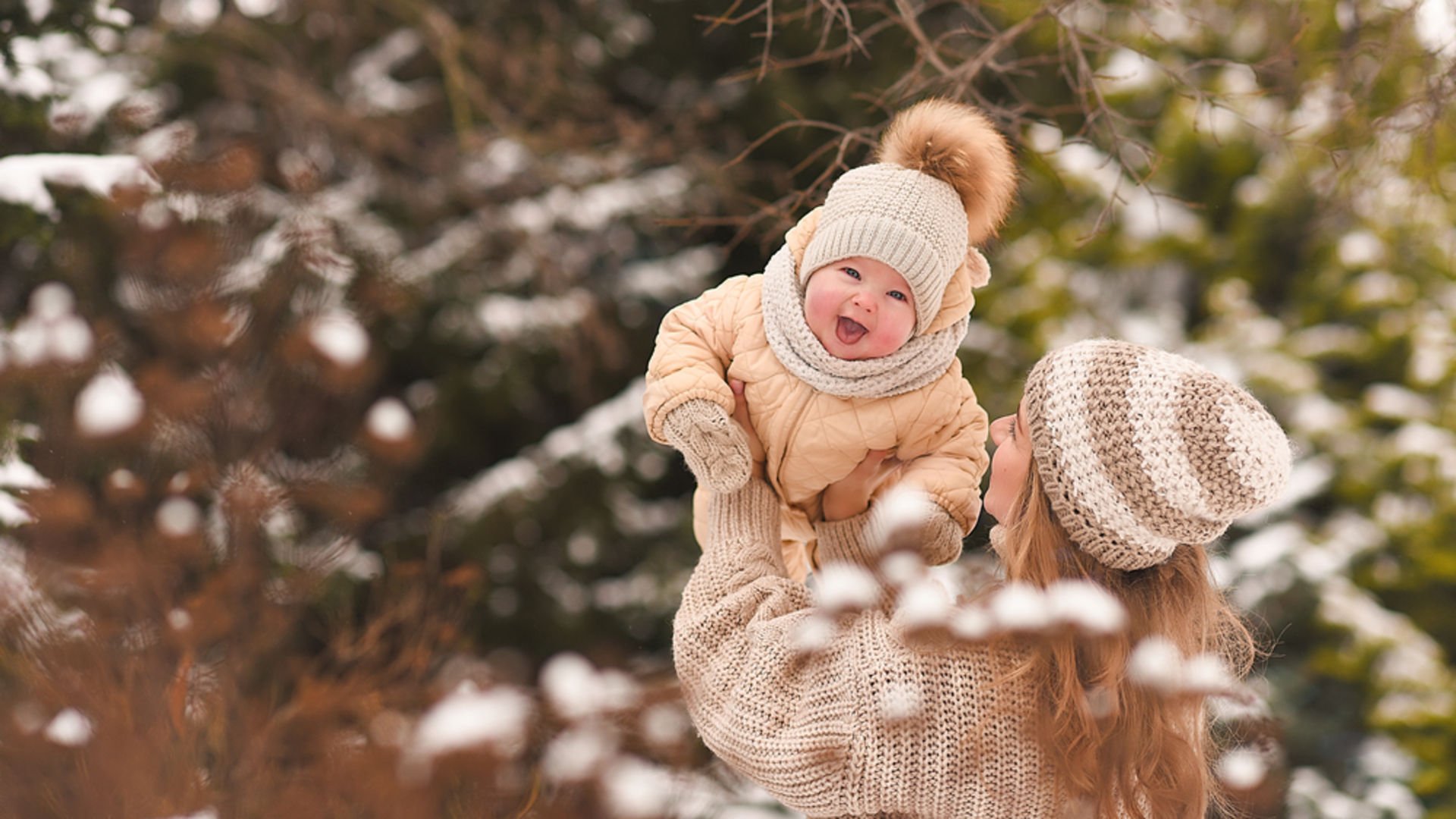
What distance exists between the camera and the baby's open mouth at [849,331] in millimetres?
1355

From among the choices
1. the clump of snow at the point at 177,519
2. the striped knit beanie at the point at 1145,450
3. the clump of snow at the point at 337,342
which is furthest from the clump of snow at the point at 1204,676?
the clump of snow at the point at 337,342

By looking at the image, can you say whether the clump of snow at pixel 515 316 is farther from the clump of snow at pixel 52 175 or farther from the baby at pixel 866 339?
the baby at pixel 866 339

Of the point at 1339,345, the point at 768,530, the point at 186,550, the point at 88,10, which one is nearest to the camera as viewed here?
the point at 768,530

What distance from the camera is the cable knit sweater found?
138 cm

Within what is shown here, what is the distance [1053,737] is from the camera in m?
1.39

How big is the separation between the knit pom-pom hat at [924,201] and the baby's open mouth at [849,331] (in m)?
0.07

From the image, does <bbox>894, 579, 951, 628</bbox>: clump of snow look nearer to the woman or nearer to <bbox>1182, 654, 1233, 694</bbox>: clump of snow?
the woman

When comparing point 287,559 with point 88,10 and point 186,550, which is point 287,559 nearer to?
point 186,550

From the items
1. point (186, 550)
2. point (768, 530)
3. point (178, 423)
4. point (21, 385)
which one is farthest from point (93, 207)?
point (768, 530)

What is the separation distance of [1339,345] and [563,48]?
2804 millimetres

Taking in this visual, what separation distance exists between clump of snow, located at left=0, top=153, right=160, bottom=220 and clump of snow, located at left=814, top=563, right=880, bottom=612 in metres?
1.46

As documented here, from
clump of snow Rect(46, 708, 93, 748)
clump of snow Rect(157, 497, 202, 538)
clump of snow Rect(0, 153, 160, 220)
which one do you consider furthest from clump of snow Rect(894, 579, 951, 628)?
clump of snow Rect(0, 153, 160, 220)

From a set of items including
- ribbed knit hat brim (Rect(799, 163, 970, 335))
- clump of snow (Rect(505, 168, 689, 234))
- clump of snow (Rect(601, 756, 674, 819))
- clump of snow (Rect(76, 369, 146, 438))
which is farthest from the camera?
clump of snow (Rect(505, 168, 689, 234))

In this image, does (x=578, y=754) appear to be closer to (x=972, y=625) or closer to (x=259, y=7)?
(x=972, y=625)
